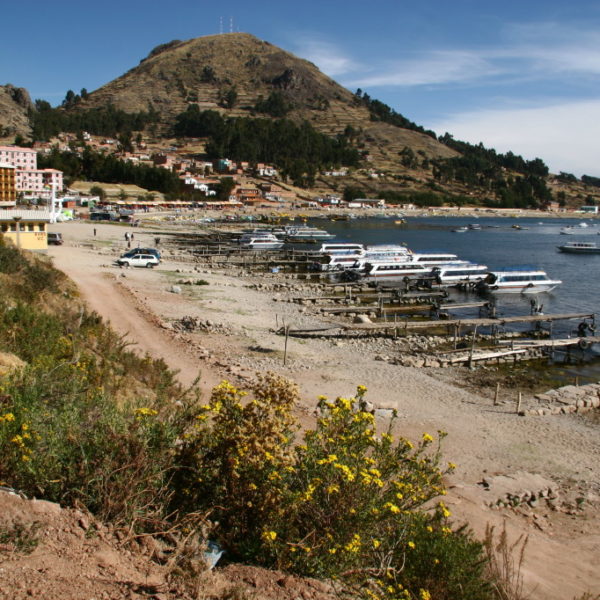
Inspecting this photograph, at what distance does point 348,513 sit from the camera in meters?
5.70

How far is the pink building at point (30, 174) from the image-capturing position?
99438 millimetres

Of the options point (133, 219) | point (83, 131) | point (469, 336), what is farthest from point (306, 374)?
point (83, 131)

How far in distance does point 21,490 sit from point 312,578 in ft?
9.96

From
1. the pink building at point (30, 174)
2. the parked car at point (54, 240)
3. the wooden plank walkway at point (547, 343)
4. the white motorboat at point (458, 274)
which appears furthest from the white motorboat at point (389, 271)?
the pink building at point (30, 174)

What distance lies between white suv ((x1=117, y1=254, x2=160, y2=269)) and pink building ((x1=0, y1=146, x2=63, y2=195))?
204ft

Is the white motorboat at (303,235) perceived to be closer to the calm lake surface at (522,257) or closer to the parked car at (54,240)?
the calm lake surface at (522,257)

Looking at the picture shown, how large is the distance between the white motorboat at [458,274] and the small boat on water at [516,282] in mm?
1596

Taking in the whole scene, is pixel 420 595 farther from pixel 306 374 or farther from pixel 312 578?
pixel 306 374

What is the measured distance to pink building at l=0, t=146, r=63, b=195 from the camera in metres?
99.4

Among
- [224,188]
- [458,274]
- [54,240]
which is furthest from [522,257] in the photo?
[224,188]

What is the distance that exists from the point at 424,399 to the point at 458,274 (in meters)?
32.1

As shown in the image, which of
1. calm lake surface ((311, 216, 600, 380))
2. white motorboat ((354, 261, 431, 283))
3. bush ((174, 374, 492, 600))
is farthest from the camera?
white motorboat ((354, 261, 431, 283))

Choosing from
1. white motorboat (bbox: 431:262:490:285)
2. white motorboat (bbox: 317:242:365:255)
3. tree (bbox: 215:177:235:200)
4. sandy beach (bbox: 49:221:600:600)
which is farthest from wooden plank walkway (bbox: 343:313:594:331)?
tree (bbox: 215:177:235:200)

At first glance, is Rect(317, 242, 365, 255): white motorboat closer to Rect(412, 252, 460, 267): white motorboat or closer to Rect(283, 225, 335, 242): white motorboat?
Rect(412, 252, 460, 267): white motorboat
